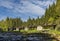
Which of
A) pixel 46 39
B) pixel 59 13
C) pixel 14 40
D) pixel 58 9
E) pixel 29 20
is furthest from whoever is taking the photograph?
pixel 29 20

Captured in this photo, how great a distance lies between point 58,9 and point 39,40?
5610 centimetres

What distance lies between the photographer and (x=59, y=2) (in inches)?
2704

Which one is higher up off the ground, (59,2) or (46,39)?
(59,2)

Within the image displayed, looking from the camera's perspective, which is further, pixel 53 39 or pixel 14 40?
pixel 53 39

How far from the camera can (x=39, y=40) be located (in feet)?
43.1

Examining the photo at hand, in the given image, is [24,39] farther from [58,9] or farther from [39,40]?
[58,9]

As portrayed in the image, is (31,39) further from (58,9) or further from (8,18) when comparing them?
(8,18)

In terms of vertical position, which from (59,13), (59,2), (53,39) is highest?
(59,2)

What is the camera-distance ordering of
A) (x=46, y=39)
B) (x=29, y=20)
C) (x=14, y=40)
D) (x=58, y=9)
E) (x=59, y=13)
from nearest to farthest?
(x=14, y=40) < (x=46, y=39) < (x=59, y=13) < (x=58, y=9) < (x=29, y=20)

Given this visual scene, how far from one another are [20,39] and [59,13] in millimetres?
51825

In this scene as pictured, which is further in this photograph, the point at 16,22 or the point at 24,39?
the point at 16,22

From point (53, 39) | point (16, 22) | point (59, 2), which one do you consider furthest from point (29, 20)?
point (53, 39)

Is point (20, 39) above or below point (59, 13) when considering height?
below

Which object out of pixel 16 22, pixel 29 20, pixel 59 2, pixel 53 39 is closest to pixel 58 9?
pixel 59 2
